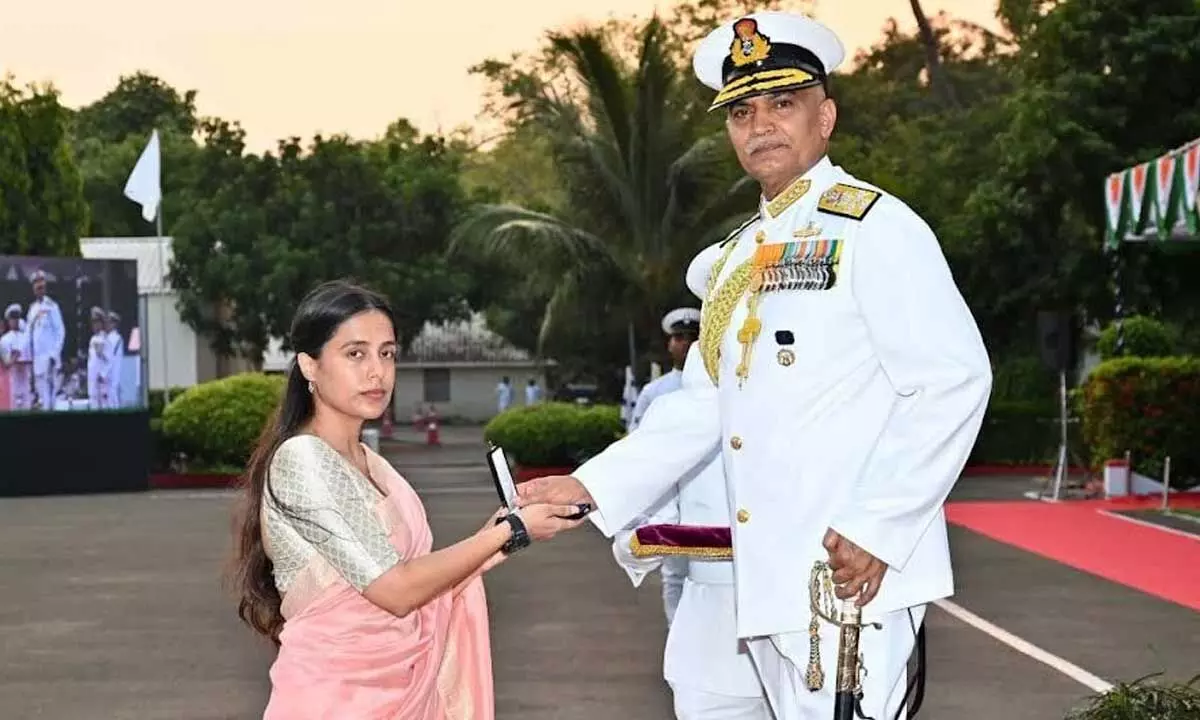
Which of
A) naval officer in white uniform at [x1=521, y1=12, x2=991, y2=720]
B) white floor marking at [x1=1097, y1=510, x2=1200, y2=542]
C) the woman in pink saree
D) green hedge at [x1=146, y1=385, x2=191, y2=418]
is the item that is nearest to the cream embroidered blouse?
the woman in pink saree

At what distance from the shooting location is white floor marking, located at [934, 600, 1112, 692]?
32.9ft

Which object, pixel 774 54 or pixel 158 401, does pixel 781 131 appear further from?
pixel 158 401

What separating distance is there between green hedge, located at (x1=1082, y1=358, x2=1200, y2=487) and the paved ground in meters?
4.86

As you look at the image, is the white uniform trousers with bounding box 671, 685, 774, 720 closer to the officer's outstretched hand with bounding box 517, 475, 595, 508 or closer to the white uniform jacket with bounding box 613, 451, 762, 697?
the white uniform jacket with bounding box 613, 451, 762, 697

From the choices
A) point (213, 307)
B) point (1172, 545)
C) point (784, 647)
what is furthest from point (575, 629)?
point (213, 307)

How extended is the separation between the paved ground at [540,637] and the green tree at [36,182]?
1996 centimetres

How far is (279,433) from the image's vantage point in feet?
14.4

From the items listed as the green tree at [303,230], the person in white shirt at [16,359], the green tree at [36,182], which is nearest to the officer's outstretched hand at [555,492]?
the person in white shirt at [16,359]

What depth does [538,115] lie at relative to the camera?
35.6 m

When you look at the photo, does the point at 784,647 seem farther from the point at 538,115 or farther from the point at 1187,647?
the point at 538,115

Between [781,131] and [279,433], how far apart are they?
131 centimetres

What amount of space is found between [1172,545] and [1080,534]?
1.60 m

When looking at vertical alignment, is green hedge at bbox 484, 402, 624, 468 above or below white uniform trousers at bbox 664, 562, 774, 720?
below

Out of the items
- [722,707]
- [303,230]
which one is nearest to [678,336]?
[722,707]
